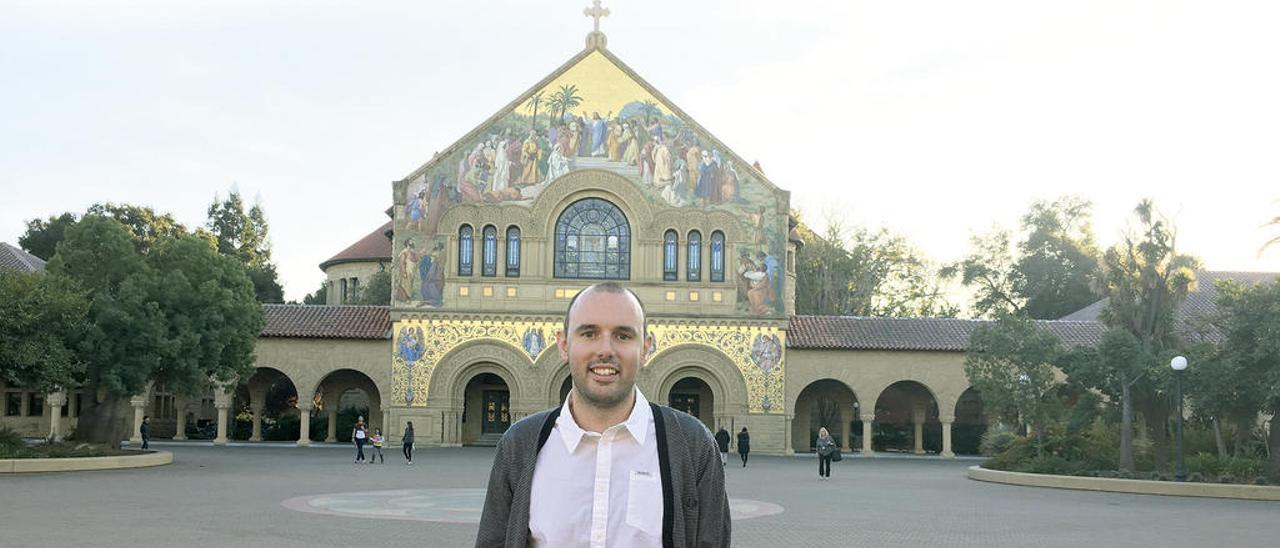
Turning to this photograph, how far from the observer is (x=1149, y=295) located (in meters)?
32.2

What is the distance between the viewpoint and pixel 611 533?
13.7ft

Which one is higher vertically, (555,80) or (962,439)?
(555,80)

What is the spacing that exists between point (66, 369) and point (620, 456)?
98.2 feet

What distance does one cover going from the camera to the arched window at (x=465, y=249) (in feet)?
150

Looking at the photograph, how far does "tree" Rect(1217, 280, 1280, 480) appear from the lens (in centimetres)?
2833

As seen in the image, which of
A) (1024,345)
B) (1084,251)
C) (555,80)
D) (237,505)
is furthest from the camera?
(1084,251)

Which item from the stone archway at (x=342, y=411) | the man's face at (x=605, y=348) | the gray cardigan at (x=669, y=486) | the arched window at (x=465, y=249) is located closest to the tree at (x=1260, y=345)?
the arched window at (x=465, y=249)

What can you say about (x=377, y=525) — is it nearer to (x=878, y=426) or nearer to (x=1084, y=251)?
(x=878, y=426)

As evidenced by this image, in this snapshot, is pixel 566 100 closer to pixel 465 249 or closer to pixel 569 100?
pixel 569 100

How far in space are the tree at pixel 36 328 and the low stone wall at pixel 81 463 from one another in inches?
82.3

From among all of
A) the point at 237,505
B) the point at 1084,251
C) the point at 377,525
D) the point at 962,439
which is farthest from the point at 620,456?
the point at 1084,251

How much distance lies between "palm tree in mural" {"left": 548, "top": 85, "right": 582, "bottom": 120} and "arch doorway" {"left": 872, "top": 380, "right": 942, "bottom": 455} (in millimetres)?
15962

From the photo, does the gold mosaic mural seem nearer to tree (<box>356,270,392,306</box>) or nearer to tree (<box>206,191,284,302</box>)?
tree (<box>356,270,392,306</box>)

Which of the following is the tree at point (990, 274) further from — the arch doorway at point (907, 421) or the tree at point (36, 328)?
the tree at point (36, 328)
